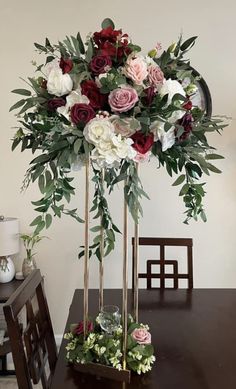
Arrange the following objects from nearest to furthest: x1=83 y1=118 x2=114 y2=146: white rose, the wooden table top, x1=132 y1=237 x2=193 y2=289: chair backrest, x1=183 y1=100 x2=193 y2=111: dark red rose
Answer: x1=83 y1=118 x2=114 y2=146: white rose → x1=183 y1=100 x2=193 y2=111: dark red rose → x1=132 y1=237 x2=193 y2=289: chair backrest → the wooden table top

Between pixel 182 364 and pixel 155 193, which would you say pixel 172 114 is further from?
pixel 155 193

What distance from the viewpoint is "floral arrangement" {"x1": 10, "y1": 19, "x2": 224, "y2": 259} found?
0.95 m

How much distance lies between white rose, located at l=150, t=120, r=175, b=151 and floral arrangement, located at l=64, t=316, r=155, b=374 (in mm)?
617

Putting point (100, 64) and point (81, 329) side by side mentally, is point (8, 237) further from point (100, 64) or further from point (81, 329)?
point (100, 64)

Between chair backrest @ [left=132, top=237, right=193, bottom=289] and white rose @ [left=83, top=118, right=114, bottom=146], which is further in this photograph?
chair backrest @ [left=132, top=237, right=193, bottom=289]

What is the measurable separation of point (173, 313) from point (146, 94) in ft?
3.50

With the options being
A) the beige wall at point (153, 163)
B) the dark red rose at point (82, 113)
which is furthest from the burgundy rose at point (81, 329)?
the beige wall at point (153, 163)

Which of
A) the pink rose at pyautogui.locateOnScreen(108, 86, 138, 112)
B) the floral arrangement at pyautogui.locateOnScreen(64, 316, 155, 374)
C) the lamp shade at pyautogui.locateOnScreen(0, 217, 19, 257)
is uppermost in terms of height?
the pink rose at pyautogui.locateOnScreen(108, 86, 138, 112)

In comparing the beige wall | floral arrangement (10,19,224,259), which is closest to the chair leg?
the beige wall

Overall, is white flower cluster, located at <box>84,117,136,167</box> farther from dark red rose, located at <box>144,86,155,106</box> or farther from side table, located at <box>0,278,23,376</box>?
side table, located at <box>0,278,23,376</box>

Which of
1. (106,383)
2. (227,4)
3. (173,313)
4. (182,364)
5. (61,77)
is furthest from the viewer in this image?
(227,4)

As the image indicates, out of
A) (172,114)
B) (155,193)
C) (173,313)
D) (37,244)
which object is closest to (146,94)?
(172,114)

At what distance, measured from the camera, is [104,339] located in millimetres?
1093

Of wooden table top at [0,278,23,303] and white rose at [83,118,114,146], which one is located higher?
white rose at [83,118,114,146]
